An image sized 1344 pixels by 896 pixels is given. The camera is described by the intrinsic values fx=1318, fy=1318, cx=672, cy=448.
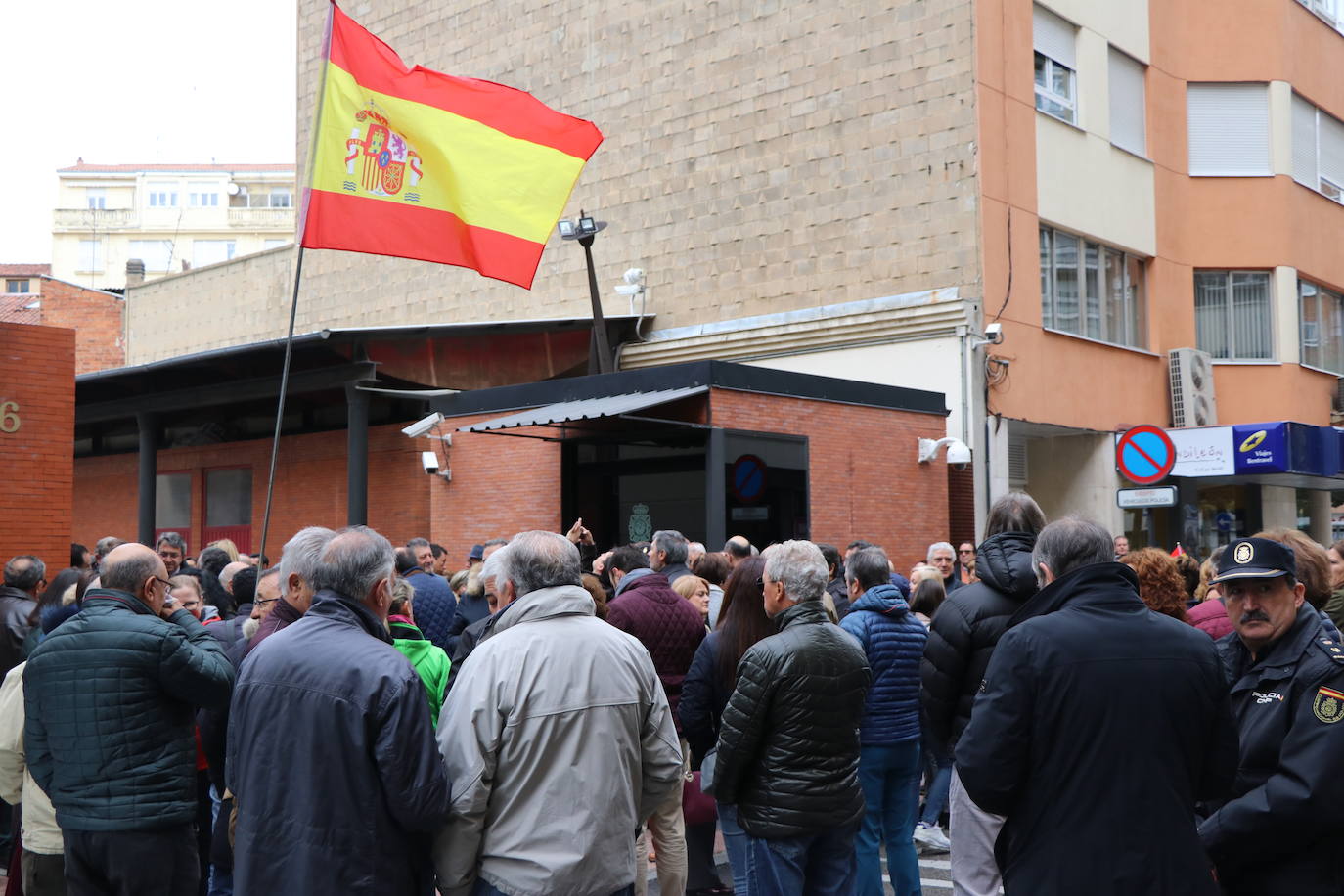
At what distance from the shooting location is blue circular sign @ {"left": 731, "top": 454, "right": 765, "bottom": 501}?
1480 centimetres

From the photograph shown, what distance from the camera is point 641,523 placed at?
54.0 feet

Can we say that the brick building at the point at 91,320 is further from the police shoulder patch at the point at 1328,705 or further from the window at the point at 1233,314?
the police shoulder patch at the point at 1328,705

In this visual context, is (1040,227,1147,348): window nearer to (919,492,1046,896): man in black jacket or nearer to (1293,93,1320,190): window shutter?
(1293,93,1320,190): window shutter

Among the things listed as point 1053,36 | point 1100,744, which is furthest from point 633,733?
point 1053,36

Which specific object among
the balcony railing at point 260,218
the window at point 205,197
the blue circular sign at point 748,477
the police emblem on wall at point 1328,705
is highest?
the window at point 205,197

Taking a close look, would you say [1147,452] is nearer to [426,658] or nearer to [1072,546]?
[1072,546]

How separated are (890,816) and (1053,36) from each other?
1543cm

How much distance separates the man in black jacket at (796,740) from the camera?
5.04m

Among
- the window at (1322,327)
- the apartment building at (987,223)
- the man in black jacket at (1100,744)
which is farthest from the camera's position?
the window at (1322,327)

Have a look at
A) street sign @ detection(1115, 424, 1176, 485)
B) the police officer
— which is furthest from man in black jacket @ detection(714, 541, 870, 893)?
street sign @ detection(1115, 424, 1176, 485)

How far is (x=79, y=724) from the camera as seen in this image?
498 cm

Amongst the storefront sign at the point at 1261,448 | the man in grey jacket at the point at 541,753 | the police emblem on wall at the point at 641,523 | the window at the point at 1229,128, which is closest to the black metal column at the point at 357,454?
the police emblem on wall at the point at 641,523

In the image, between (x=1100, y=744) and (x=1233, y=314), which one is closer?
(x=1100, y=744)

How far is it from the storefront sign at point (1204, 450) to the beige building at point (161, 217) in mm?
81140
